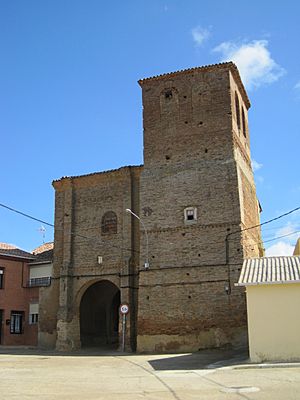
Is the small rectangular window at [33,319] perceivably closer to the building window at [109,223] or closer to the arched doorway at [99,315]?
the arched doorway at [99,315]

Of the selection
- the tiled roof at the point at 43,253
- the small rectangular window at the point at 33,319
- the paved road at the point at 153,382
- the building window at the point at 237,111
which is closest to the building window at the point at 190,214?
the building window at the point at 237,111

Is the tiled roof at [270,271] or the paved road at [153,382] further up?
the tiled roof at [270,271]

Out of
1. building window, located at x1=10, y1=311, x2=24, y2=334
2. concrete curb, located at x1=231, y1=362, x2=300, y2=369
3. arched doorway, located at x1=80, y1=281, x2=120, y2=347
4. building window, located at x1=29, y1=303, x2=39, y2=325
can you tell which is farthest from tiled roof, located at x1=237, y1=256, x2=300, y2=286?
building window, located at x1=10, y1=311, x2=24, y2=334

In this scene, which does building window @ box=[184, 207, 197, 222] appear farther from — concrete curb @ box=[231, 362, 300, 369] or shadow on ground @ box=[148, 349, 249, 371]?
concrete curb @ box=[231, 362, 300, 369]

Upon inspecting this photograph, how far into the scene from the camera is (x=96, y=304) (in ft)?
107

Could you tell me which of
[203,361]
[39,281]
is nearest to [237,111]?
[203,361]

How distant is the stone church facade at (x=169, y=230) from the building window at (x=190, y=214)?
0.05 metres

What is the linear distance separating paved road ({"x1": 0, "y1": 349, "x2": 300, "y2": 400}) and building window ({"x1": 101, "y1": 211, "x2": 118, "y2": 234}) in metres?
11.7

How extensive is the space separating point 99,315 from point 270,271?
55.0 feet

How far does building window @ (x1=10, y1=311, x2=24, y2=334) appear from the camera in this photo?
113 feet

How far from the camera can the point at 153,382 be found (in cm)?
1298

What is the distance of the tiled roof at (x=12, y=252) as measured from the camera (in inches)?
1382

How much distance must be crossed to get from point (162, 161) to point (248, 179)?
17.5 ft

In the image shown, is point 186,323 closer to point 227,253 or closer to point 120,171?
point 227,253
